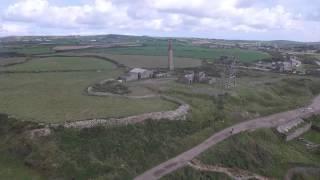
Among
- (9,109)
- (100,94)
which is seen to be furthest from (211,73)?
(9,109)

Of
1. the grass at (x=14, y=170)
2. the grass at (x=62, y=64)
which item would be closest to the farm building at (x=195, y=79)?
the grass at (x=62, y=64)

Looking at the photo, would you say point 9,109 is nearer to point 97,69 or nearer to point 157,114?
point 157,114

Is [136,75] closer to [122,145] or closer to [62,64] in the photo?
[62,64]

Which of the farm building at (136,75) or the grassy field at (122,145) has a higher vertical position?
the farm building at (136,75)

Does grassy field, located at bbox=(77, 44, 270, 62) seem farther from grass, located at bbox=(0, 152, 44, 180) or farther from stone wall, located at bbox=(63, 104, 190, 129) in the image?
grass, located at bbox=(0, 152, 44, 180)

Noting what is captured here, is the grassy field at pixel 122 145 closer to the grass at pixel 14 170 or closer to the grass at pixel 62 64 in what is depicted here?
the grass at pixel 14 170

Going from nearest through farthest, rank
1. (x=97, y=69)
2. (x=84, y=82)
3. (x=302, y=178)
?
(x=302, y=178)
(x=84, y=82)
(x=97, y=69)

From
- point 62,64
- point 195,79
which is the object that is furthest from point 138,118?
point 62,64
